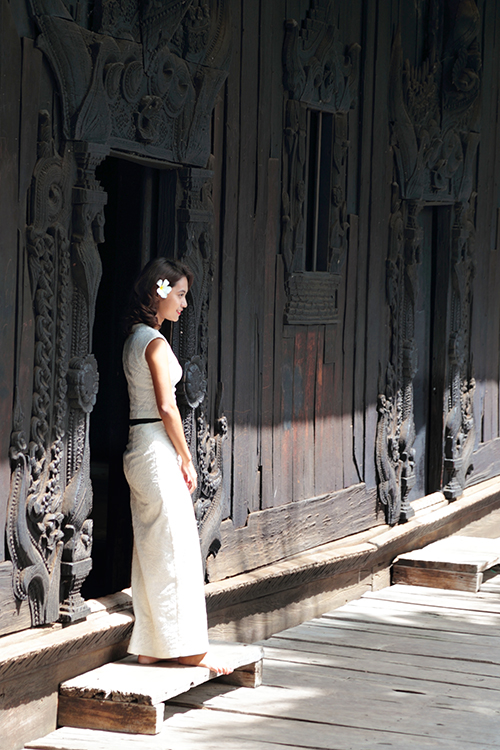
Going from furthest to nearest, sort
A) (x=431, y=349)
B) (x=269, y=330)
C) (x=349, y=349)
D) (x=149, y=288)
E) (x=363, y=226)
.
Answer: (x=431, y=349) → (x=363, y=226) → (x=349, y=349) → (x=269, y=330) → (x=149, y=288)

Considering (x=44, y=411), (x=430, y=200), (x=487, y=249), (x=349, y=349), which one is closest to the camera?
(x=44, y=411)

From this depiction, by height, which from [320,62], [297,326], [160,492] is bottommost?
[160,492]

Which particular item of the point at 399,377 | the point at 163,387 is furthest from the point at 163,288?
the point at 399,377

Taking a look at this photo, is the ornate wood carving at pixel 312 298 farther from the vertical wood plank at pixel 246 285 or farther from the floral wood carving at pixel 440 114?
the floral wood carving at pixel 440 114

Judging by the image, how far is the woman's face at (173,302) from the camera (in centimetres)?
509

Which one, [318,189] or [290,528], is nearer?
[290,528]

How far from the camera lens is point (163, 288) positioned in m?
5.05

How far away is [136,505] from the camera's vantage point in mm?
5086

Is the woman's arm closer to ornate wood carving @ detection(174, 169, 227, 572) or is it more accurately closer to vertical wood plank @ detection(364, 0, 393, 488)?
ornate wood carving @ detection(174, 169, 227, 572)

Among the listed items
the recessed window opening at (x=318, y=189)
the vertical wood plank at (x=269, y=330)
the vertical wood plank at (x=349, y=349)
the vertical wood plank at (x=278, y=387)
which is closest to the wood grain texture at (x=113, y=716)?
the vertical wood plank at (x=269, y=330)

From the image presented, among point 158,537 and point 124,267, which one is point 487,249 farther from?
point 158,537

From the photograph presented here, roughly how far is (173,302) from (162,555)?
1.10 metres

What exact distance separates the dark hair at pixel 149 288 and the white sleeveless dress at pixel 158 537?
4 centimetres

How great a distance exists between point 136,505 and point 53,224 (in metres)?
1.28
